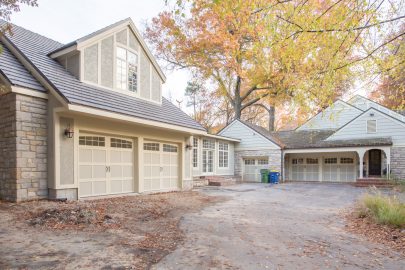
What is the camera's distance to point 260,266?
377cm

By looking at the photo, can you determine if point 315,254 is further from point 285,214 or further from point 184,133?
point 184,133

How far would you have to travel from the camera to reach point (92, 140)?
9.01 metres

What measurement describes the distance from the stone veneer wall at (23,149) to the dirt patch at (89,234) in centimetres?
55

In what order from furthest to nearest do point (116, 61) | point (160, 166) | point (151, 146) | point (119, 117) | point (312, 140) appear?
point (312, 140), point (160, 166), point (151, 146), point (116, 61), point (119, 117)

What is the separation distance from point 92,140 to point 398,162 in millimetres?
17363

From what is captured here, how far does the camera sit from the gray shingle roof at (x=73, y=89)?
26.3ft

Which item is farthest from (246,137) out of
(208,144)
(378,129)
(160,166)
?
(160,166)

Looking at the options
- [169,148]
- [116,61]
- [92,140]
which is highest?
[116,61]

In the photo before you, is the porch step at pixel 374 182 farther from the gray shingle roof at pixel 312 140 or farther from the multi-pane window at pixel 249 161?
the multi-pane window at pixel 249 161

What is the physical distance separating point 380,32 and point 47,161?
875cm

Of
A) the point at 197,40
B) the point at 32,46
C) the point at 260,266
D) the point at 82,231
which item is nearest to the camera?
the point at 260,266

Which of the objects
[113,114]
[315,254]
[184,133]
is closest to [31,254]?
[315,254]

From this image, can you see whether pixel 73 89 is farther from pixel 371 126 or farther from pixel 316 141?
pixel 371 126

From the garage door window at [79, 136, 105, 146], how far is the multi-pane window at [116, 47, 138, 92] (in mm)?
2288
